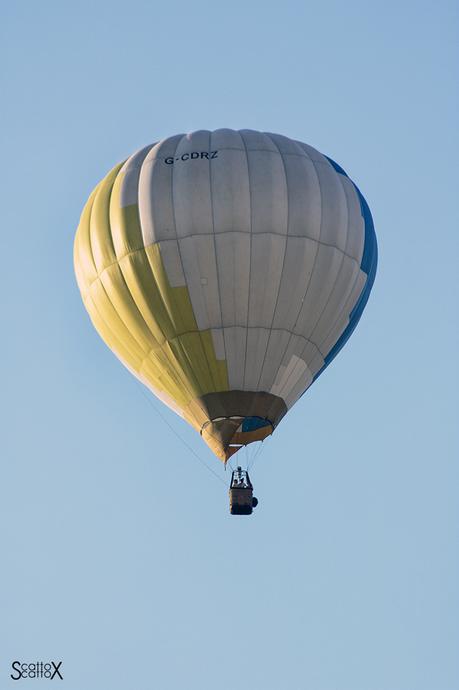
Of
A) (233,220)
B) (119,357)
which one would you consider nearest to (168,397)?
(119,357)

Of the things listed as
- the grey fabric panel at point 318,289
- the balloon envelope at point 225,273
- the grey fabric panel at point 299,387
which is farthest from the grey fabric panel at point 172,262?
the grey fabric panel at point 299,387

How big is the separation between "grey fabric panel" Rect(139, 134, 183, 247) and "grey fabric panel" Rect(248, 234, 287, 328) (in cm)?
137

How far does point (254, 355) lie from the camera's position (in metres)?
28.6

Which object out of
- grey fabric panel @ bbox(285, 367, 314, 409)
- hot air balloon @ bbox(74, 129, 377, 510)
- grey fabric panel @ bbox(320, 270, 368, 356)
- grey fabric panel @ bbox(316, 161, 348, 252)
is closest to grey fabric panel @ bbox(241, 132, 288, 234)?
hot air balloon @ bbox(74, 129, 377, 510)

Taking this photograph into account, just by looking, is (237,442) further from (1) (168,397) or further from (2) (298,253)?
(2) (298,253)

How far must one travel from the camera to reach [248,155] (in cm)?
2902

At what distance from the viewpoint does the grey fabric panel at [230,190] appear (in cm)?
2834

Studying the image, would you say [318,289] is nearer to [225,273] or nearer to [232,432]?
[225,273]

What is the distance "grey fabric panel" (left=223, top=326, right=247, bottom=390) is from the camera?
1121 inches

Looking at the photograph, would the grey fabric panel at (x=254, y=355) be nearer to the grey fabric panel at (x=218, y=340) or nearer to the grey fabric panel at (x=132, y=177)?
the grey fabric panel at (x=218, y=340)

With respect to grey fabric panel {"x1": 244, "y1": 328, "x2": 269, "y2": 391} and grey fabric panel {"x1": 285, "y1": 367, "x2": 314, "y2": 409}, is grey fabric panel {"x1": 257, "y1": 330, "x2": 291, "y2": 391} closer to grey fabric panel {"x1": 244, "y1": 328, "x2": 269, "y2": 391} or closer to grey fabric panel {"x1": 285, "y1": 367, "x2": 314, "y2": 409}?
grey fabric panel {"x1": 244, "y1": 328, "x2": 269, "y2": 391}

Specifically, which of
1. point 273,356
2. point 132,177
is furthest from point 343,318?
point 132,177

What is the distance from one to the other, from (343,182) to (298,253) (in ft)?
6.29

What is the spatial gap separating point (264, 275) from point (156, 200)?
2.11 m
